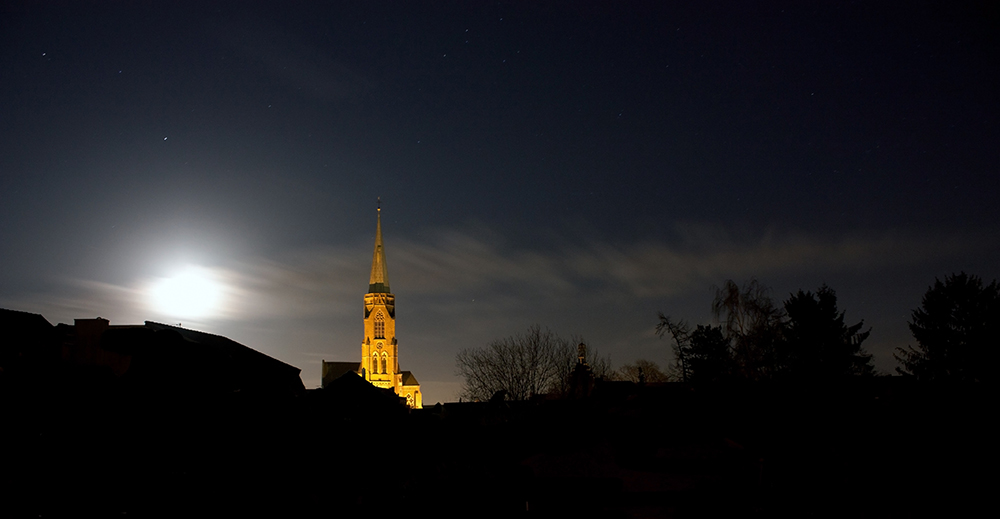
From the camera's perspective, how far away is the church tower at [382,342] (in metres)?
163

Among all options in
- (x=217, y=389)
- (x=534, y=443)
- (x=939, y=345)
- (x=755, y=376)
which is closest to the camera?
(x=217, y=389)

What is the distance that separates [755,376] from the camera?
3766 centimetres

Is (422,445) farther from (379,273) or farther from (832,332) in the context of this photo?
(379,273)

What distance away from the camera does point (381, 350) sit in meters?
167

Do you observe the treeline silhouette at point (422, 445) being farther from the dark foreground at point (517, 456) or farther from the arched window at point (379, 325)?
the arched window at point (379, 325)

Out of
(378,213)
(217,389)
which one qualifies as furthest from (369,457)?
(378,213)

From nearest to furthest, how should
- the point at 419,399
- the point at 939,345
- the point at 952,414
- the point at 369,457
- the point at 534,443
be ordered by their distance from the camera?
1. the point at 369,457
2. the point at 952,414
3. the point at 534,443
4. the point at 939,345
5. the point at 419,399

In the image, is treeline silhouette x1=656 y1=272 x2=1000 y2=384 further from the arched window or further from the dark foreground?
the arched window

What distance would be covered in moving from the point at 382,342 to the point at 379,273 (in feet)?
75.0

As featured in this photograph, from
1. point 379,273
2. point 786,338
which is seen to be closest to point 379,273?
point 379,273

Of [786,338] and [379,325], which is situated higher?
[379,325]

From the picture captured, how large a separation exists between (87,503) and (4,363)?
1616 mm

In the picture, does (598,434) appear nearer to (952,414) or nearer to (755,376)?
(952,414)

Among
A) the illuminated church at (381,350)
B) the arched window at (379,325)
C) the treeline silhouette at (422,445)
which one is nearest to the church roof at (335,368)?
the illuminated church at (381,350)
